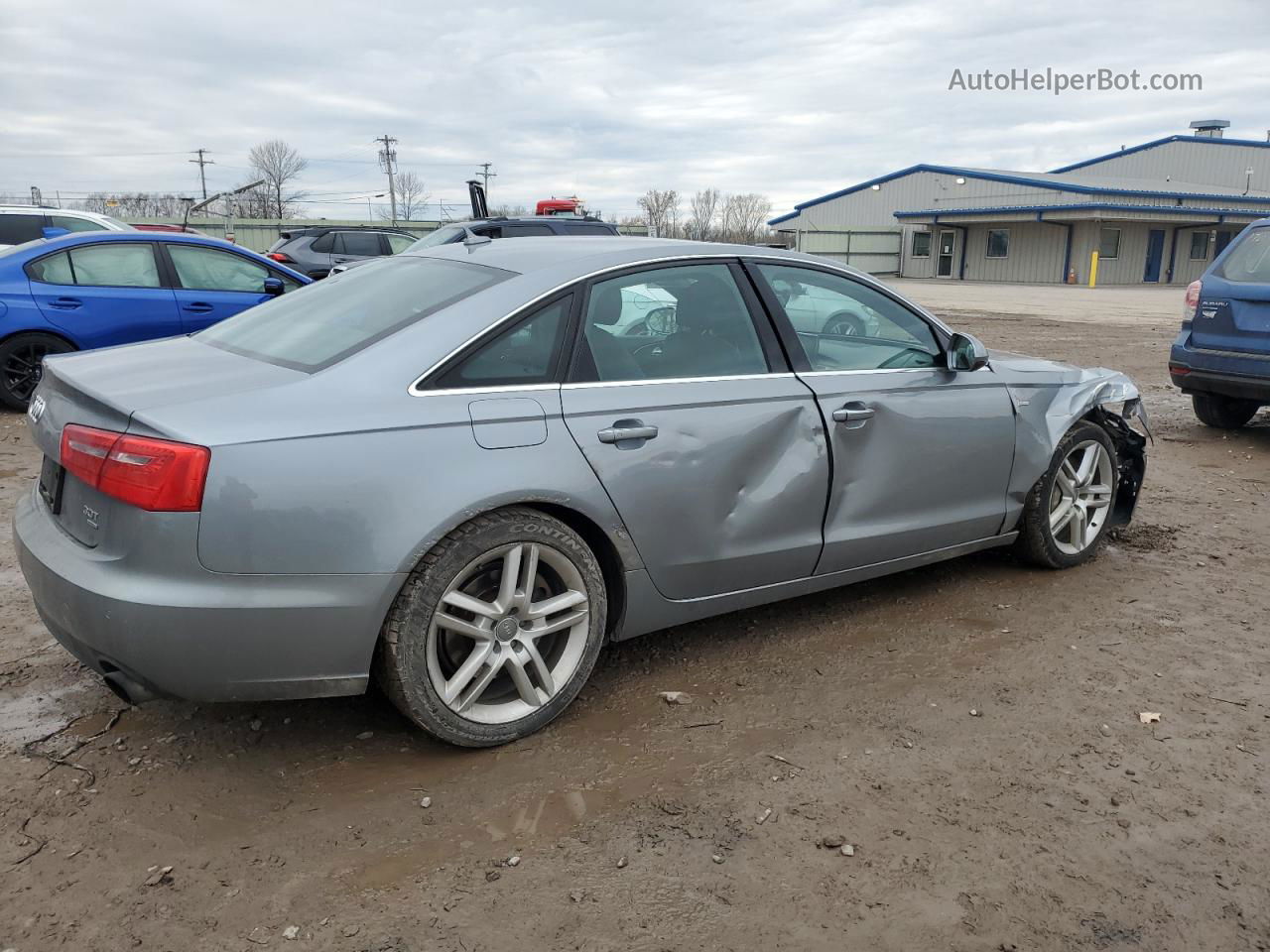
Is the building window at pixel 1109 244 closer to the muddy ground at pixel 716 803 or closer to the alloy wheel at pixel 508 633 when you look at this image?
the muddy ground at pixel 716 803

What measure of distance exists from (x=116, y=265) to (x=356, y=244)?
10.6 metres

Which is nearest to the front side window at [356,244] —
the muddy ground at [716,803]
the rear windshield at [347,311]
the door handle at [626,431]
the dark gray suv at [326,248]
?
the dark gray suv at [326,248]

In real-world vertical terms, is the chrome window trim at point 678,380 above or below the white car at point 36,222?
below

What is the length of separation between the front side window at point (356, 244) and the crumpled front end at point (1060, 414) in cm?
1557

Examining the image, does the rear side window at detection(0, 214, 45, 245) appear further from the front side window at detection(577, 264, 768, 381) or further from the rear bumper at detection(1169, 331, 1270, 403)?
the rear bumper at detection(1169, 331, 1270, 403)

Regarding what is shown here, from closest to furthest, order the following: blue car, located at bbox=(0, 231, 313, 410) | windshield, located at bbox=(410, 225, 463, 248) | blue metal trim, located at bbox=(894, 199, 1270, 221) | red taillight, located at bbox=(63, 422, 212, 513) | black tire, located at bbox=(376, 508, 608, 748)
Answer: red taillight, located at bbox=(63, 422, 212, 513)
black tire, located at bbox=(376, 508, 608, 748)
blue car, located at bbox=(0, 231, 313, 410)
windshield, located at bbox=(410, 225, 463, 248)
blue metal trim, located at bbox=(894, 199, 1270, 221)

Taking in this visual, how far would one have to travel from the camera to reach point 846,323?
4.14m

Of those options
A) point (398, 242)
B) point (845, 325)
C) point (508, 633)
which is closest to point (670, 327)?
point (845, 325)

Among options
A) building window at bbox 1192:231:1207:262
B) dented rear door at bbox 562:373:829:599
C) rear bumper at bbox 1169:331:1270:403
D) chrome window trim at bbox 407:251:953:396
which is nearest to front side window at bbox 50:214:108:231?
chrome window trim at bbox 407:251:953:396

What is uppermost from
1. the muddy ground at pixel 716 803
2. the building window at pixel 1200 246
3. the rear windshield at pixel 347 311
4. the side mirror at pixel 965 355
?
the rear windshield at pixel 347 311

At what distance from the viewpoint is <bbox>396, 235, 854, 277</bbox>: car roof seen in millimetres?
3441

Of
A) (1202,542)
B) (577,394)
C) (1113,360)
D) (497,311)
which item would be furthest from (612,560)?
(1113,360)

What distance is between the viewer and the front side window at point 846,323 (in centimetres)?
388

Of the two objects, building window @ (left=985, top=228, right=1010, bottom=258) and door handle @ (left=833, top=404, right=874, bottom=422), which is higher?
door handle @ (left=833, top=404, right=874, bottom=422)
